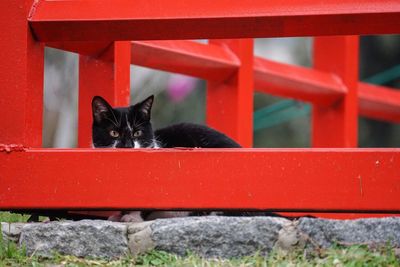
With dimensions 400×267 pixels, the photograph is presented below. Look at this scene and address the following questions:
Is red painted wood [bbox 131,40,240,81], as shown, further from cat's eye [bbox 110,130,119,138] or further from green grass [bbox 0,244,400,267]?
green grass [bbox 0,244,400,267]

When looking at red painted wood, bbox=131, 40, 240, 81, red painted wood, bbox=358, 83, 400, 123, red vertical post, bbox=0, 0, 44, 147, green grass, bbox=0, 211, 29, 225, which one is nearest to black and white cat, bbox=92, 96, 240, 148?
red painted wood, bbox=131, 40, 240, 81

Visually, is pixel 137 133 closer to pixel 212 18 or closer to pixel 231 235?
pixel 212 18

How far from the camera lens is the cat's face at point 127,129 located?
14.7ft

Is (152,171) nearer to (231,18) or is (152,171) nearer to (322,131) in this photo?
(231,18)

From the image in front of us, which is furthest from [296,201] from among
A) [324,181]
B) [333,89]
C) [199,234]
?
[333,89]

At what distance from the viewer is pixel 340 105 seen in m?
5.90

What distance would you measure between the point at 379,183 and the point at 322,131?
2.88 meters

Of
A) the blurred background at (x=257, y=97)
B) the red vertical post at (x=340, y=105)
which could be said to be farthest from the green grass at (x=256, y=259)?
the blurred background at (x=257, y=97)

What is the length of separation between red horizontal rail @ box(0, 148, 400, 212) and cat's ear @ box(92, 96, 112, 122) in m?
0.92

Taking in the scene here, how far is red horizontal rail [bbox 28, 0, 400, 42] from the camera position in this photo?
10.2 ft

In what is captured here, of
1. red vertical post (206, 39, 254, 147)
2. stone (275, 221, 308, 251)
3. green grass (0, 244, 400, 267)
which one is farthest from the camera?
red vertical post (206, 39, 254, 147)

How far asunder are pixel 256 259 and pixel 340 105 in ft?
10.4

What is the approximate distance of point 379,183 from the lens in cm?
313

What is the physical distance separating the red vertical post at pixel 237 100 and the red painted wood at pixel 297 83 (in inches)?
19.6
